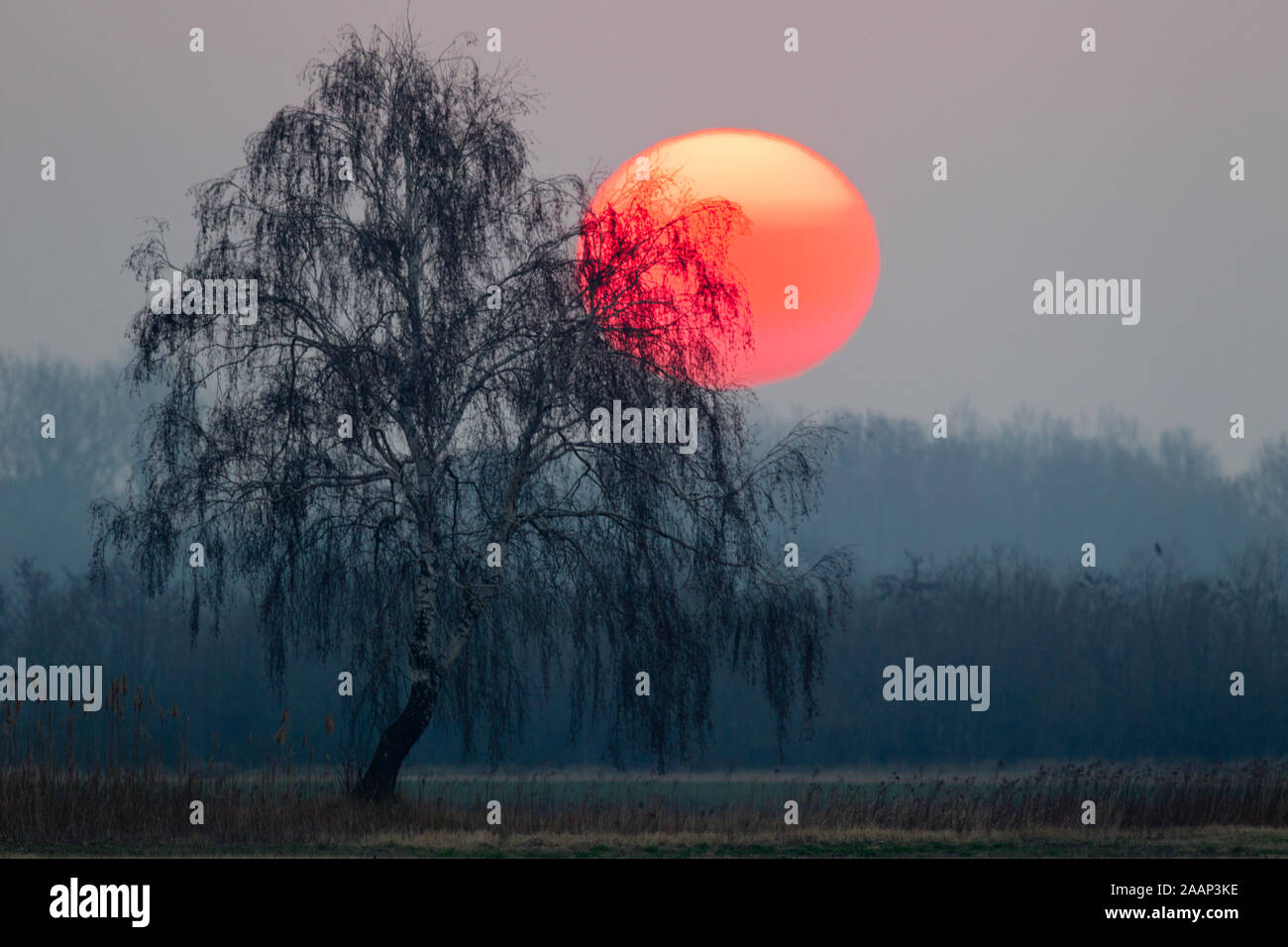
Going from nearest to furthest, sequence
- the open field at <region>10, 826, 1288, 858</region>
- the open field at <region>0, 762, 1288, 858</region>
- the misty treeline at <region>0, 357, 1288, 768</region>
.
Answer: the open field at <region>10, 826, 1288, 858</region> < the open field at <region>0, 762, 1288, 858</region> < the misty treeline at <region>0, 357, 1288, 768</region>

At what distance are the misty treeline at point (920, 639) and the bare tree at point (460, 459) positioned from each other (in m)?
13.5

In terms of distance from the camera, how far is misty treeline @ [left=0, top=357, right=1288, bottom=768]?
37.8 meters

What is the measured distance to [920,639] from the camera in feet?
145

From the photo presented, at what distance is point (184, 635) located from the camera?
1588 inches

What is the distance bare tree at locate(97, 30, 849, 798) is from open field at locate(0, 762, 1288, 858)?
0.94 metres

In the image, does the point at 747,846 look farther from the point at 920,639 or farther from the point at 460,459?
the point at 920,639

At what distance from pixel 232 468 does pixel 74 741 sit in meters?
3.92

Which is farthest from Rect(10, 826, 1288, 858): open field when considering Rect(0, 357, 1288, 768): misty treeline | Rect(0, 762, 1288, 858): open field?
Rect(0, 357, 1288, 768): misty treeline

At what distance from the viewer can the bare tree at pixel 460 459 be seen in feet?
57.9

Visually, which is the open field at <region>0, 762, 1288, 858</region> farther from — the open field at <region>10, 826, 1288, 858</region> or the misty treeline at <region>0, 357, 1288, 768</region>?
the misty treeline at <region>0, 357, 1288, 768</region>

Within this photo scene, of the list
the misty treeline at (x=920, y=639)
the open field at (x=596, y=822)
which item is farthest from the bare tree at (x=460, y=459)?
the misty treeline at (x=920, y=639)

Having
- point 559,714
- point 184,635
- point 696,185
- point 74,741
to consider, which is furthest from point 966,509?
point 74,741

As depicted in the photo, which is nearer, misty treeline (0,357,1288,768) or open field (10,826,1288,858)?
open field (10,826,1288,858)
